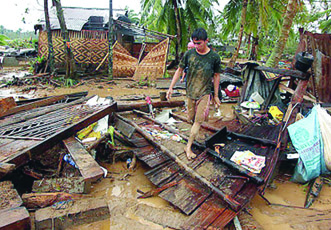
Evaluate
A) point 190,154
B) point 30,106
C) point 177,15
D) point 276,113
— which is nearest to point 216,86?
point 190,154

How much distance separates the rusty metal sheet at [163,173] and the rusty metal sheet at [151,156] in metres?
0.10

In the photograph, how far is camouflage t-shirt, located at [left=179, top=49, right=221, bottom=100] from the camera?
3.26m

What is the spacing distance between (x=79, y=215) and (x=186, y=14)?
14697mm

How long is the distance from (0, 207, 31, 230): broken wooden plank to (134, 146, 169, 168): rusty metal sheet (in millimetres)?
1657

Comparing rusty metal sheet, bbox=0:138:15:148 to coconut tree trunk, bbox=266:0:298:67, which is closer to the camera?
rusty metal sheet, bbox=0:138:15:148

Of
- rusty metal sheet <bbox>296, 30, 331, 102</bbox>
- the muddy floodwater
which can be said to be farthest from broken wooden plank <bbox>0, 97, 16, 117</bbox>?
rusty metal sheet <bbox>296, 30, 331, 102</bbox>

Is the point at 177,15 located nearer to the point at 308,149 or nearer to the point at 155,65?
the point at 155,65

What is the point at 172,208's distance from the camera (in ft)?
8.79

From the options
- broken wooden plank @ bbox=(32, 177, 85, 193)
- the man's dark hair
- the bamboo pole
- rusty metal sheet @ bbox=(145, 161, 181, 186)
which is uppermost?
the man's dark hair

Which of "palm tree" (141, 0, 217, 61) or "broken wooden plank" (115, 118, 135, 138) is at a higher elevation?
"palm tree" (141, 0, 217, 61)

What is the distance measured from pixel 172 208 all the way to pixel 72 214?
3.81ft

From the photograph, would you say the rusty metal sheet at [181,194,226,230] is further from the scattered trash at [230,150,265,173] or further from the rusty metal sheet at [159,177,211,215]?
the scattered trash at [230,150,265,173]

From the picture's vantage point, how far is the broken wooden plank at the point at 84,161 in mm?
2629

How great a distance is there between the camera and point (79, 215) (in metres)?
2.33
